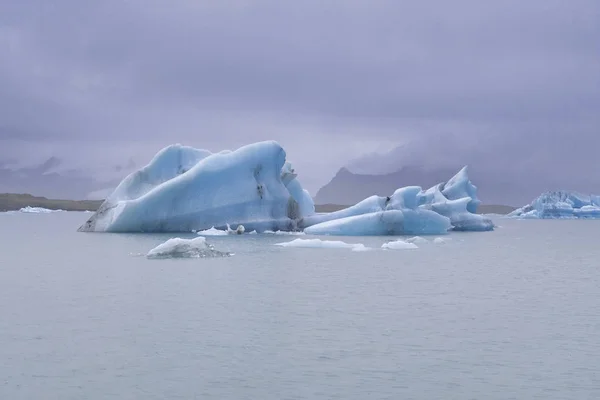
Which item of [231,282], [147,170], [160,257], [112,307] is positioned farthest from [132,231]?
[112,307]

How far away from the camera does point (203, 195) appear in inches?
1220

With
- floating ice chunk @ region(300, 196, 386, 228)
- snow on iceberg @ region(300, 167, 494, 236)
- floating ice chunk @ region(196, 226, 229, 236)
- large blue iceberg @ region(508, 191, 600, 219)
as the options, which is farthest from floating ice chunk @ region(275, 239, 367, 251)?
large blue iceberg @ region(508, 191, 600, 219)

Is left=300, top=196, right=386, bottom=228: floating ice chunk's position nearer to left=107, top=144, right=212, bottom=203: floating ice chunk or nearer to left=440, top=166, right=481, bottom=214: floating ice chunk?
left=107, top=144, right=212, bottom=203: floating ice chunk

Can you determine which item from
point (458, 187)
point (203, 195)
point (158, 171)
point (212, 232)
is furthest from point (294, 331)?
point (458, 187)

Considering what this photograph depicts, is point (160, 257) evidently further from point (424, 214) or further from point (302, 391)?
point (424, 214)

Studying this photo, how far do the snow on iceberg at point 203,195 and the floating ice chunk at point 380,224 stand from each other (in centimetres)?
212

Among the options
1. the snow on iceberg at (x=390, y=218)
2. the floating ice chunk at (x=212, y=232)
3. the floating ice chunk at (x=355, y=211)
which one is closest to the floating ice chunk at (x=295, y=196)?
the floating ice chunk at (x=355, y=211)

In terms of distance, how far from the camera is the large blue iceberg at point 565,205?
66.1 meters

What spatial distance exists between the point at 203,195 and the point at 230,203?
121cm

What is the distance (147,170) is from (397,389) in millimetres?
26584

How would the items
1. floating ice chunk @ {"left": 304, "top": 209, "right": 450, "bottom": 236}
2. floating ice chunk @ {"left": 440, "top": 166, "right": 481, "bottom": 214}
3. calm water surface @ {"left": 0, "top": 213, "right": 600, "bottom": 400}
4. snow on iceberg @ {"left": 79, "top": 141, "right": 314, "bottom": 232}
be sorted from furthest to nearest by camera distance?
1. floating ice chunk @ {"left": 440, "top": 166, "right": 481, "bottom": 214}
2. floating ice chunk @ {"left": 304, "top": 209, "right": 450, "bottom": 236}
3. snow on iceberg @ {"left": 79, "top": 141, "right": 314, "bottom": 232}
4. calm water surface @ {"left": 0, "top": 213, "right": 600, "bottom": 400}

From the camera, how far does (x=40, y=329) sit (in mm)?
10719

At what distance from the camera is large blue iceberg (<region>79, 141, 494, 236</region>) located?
101 feet

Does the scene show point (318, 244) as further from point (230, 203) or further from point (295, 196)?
point (295, 196)
